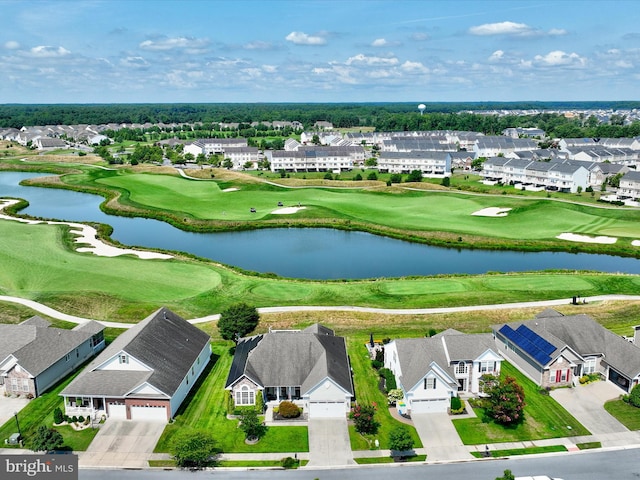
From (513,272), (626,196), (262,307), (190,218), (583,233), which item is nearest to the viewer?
(262,307)

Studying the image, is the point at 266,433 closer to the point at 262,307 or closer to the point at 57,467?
the point at 57,467

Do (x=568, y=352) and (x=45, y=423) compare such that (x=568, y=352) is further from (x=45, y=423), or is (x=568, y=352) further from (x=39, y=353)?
(x=39, y=353)

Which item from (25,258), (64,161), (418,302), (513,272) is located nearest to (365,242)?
(513,272)

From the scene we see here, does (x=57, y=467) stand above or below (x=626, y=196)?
below

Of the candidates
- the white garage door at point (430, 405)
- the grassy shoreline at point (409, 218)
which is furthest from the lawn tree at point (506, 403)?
the grassy shoreline at point (409, 218)

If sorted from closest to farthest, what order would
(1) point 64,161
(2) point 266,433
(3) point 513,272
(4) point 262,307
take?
(2) point 266,433
(4) point 262,307
(3) point 513,272
(1) point 64,161

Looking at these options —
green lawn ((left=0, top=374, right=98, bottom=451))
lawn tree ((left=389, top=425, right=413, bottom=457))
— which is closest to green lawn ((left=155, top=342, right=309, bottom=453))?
green lawn ((left=0, top=374, right=98, bottom=451))

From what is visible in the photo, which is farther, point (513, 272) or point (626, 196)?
point (626, 196)
